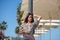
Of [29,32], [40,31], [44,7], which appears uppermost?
[29,32]

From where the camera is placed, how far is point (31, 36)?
21.7 feet

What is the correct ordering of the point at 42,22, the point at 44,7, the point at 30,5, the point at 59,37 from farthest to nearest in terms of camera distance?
→ the point at 44,7 → the point at 42,22 → the point at 30,5 → the point at 59,37

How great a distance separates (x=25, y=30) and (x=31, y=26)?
18cm

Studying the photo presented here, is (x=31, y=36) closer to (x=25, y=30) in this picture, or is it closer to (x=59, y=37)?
(x=25, y=30)

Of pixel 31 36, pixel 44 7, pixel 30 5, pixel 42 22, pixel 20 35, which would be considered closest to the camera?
pixel 31 36

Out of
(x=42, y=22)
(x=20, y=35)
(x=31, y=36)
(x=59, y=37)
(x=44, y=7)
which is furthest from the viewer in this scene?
(x=44, y=7)

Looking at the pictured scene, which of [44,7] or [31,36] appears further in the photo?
[44,7]

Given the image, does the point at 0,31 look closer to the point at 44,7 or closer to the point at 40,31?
the point at 40,31

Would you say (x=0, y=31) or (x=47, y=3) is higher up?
(x=0, y=31)

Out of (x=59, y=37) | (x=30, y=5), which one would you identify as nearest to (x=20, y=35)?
(x=59, y=37)

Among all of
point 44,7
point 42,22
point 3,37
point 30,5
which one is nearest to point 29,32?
point 3,37

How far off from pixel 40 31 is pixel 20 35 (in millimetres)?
2988

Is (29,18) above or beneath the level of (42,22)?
above

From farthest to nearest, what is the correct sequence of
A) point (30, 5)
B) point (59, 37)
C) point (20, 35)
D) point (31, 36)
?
point (30, 5), point (59, 37), point (20, 35), point (31, 36)
